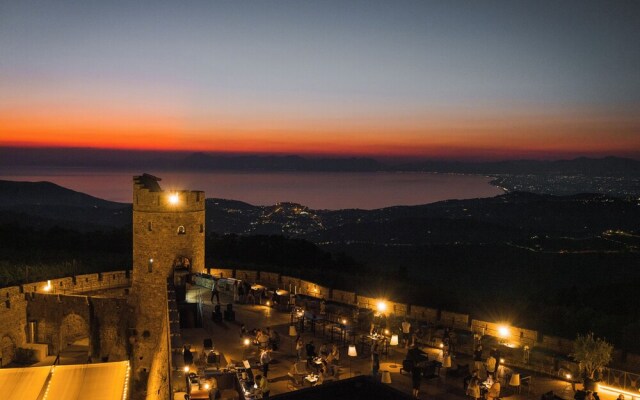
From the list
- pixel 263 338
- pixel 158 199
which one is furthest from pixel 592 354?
pixel 158 199

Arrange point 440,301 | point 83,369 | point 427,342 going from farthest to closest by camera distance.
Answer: point 440,301
point 83,369
point 427,342

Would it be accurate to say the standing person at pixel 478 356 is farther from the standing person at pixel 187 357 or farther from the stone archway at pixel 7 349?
the stone archway at pixel 7 349

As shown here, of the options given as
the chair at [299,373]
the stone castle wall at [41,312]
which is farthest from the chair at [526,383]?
the stone castle wall at [41,312]

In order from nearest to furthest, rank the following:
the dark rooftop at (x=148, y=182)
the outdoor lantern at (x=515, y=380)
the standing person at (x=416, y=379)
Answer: the standing person at (x=416, y=379) < the outdoor lantern at (x=515, y=380) < the dark rooftop at (x=148, y=182)

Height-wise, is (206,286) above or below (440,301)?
above

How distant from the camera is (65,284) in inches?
1019

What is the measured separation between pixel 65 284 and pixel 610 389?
2232 centimetres

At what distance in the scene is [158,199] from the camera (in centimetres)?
2198

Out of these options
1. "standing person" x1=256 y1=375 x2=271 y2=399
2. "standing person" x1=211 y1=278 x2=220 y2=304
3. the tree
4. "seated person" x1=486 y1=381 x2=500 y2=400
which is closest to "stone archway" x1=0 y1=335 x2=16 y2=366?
"standing person" x1=211 y1=278 x2=220 y2=304

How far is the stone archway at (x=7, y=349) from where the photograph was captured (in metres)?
23.2

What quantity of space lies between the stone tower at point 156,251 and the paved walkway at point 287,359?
2261 mm

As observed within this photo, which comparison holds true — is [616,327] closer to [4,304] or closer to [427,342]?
[427,342]

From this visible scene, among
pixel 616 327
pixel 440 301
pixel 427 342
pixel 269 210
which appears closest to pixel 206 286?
pixel 427 342

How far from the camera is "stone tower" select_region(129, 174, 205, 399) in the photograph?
2209cm
